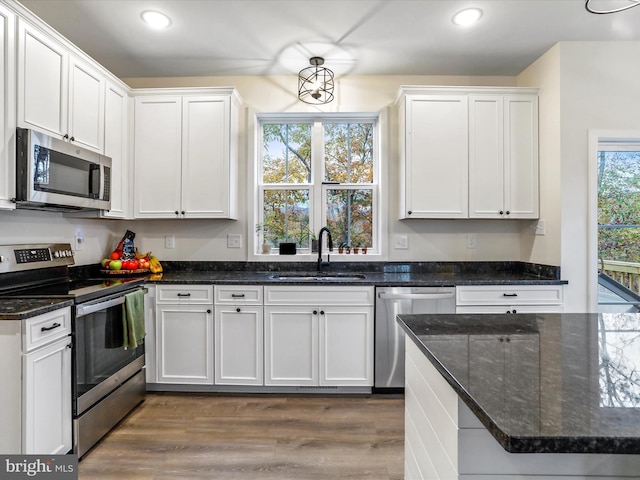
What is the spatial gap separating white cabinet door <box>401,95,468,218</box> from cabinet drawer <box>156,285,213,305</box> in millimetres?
1753

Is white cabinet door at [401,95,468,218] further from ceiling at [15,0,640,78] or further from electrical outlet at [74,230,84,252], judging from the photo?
electrical outlet at [74,230,84,252]

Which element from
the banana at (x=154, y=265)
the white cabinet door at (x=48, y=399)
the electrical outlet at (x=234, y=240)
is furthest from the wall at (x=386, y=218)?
the white cabinet door at (x=48, y=399)

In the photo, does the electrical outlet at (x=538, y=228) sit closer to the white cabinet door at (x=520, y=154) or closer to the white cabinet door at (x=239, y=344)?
the white cabinet door at (x=520, y=154)

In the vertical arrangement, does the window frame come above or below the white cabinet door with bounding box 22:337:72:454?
above

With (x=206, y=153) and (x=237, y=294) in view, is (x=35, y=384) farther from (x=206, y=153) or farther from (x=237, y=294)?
(x=206, y=153)

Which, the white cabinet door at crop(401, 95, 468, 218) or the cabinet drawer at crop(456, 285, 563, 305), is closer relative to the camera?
the cabinet drawer at crop(456, 285, 563, 305)

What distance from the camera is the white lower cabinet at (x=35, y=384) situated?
62.2 inches

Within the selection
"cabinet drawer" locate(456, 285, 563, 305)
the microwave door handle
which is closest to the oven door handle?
the microwave door handle

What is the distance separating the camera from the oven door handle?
1.94 m

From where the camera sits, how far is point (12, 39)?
1.86 meters

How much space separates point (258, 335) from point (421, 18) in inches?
98.4

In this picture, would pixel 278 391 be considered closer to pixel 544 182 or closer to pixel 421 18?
pixel 544 182
